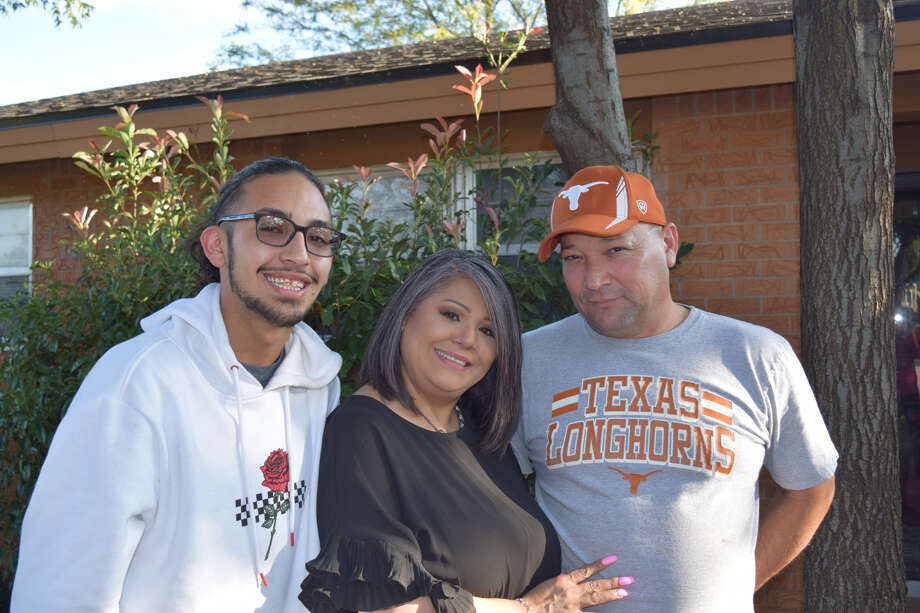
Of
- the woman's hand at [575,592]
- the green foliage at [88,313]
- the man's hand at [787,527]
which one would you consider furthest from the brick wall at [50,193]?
the man's hand at [787,527]

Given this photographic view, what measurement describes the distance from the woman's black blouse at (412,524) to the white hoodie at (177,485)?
0.14m

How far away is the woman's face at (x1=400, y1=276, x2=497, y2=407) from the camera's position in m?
2.10

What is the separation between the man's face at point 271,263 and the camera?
1996mm

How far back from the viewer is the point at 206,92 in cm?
581

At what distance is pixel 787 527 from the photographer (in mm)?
2451

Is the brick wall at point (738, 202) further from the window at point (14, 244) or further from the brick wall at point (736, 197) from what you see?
the window at point (14, 244)

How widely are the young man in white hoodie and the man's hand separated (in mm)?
1513

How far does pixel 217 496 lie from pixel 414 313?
2.38ft

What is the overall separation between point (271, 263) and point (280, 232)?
10 centimetres

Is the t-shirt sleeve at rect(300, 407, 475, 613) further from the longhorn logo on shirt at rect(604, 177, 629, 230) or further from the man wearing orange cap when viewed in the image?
the longhorn logo on shirt at rect(604, 177, 629, 230)

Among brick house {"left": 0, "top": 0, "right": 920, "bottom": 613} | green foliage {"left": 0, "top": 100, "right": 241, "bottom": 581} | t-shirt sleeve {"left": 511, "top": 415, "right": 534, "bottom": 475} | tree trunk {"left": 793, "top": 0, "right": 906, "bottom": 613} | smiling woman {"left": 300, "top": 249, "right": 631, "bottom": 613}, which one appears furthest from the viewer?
brick house {"left": 0, "top": 0, "right": 920, "bottom": 613}

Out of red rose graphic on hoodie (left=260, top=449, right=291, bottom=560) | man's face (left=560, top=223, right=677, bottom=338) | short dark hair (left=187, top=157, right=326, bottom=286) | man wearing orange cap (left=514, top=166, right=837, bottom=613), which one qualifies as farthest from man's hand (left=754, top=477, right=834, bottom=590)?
short dark hair (left=187, top=157, right=326, bottom=286)

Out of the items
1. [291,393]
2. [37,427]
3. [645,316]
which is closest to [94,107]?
[37,427]

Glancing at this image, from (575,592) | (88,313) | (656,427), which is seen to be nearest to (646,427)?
(656,427)
